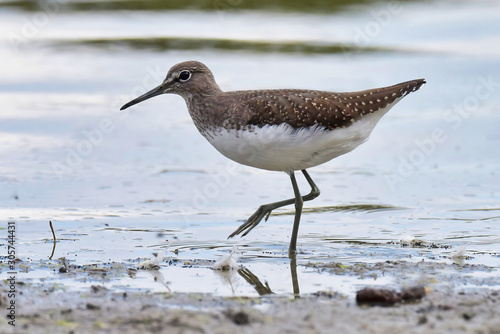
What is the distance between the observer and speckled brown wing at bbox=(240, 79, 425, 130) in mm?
8453

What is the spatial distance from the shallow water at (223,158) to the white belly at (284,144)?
0.91 metres

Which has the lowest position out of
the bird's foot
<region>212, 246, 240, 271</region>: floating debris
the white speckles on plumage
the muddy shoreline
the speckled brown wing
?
the muddy shoreline

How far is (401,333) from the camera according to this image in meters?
5.62

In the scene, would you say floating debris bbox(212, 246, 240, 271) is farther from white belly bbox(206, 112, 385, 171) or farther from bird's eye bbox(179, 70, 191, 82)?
bird's eye bbox(179, 70, 191, 82)

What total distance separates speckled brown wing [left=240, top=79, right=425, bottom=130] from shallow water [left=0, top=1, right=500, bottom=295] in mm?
1304

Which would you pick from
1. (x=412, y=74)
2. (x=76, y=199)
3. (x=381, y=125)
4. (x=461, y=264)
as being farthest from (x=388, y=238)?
(x=412, y=74)

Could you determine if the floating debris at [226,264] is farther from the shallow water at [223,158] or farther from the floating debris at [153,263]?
the floating debris at [153,263]

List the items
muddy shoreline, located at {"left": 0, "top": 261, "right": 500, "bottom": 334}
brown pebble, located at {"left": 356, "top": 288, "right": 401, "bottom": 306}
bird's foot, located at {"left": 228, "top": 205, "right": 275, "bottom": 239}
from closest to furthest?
1. muddy shoreline, located at {"left": 0, "top": 261, "right": 500, "bottom": 334}
2. brown pebble, located at {"left": 356, "top": 288, "right": 401, "bottom": 306}
3. bird's foot, located at {"left": 228, "top": 205, "right": 275, "bottom": 239}

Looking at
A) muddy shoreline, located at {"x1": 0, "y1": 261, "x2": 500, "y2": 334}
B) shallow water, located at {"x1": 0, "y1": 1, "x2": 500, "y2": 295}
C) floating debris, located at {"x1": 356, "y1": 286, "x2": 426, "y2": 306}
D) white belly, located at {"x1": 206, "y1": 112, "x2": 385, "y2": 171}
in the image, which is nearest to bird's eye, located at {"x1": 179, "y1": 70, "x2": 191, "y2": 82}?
white belly, located at {"x1": 206, "y1": 112, "x2": 385, "y2": 171}

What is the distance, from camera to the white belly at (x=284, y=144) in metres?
8.37

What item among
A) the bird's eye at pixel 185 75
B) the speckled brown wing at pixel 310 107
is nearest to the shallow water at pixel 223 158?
the speckled brown wing at pixel 310 107

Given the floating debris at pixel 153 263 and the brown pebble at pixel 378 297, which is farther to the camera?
the floating debris at pixel 153 263

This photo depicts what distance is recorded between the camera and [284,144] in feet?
27.6

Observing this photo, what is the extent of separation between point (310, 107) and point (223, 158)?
4208 mm
